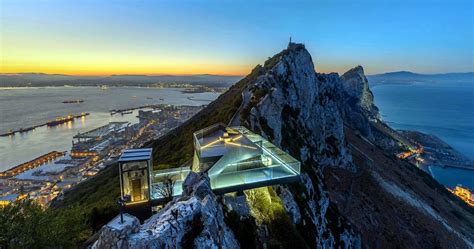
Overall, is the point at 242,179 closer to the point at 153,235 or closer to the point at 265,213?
the point at 265,213

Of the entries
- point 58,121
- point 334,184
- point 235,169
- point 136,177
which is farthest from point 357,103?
point 58,121

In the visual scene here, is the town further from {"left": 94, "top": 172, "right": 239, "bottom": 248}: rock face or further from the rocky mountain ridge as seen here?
{"left": 94, "top": 172, "right": 239, "bottom": 248}: rock face

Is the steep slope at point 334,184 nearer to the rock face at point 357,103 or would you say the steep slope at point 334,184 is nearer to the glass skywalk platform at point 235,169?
the glass skywalk platform at point 235,169

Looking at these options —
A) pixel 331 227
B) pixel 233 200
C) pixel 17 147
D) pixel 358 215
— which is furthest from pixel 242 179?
pixel 17 147

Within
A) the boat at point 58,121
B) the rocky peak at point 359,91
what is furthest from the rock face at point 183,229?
the boat at point 58,121

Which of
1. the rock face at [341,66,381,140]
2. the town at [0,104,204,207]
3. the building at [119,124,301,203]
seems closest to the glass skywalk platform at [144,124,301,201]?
the building at [119,124,301,203]

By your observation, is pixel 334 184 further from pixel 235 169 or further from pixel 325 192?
pixel 235 169
